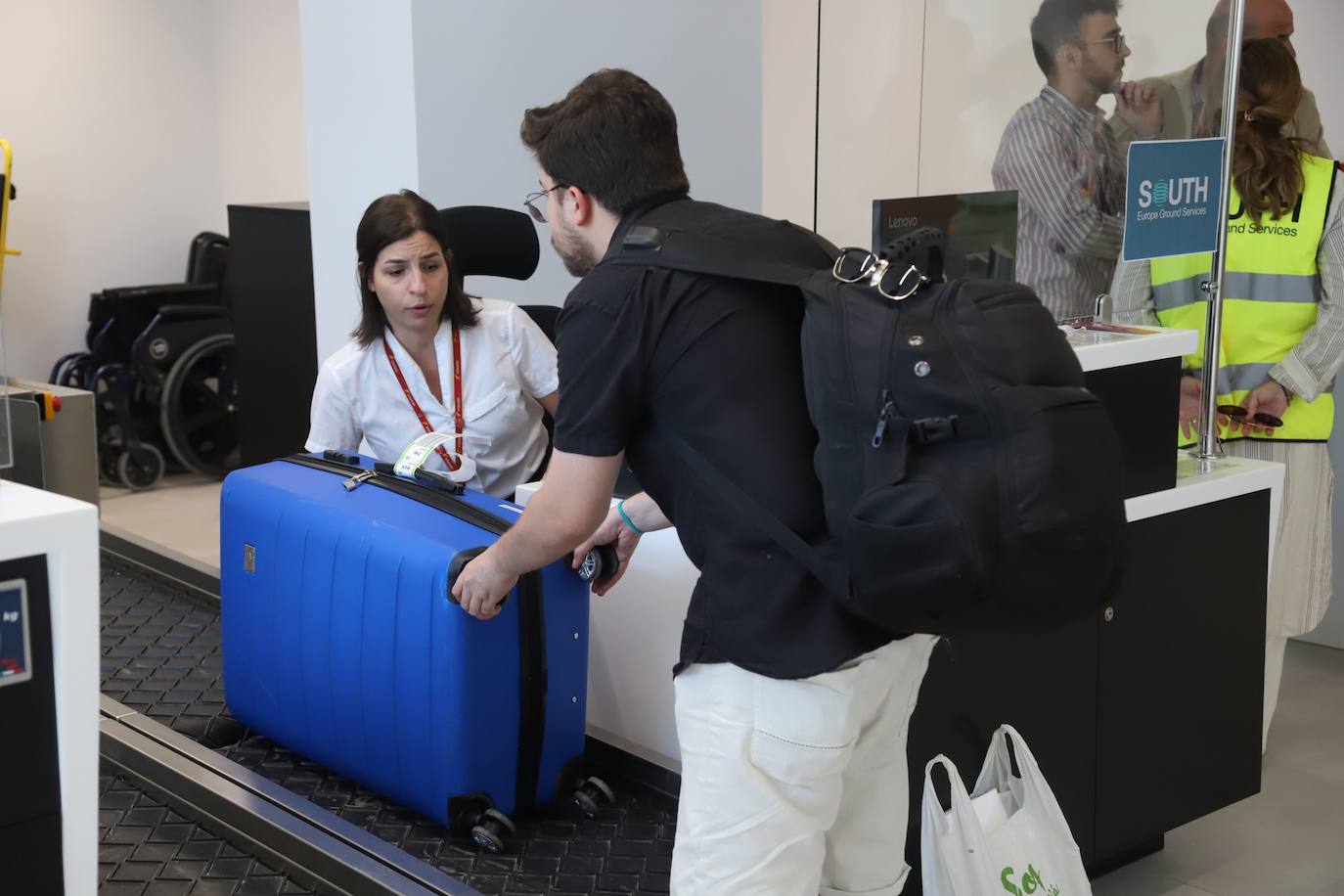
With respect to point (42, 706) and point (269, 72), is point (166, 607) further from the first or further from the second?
point (269, 72)

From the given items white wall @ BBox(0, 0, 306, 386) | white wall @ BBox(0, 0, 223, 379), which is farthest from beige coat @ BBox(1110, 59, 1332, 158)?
white wall @ BBox(0, 0, 223, 379)

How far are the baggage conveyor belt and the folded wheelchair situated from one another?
3.82 meters

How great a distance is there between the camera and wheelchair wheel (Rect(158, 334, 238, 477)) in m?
6.60

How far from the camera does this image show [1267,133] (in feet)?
11.1

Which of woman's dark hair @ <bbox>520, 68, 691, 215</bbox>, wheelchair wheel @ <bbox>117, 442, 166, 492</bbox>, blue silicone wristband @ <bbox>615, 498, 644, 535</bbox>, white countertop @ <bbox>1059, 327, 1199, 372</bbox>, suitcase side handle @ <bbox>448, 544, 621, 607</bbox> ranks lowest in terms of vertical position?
wheelchair wheel @ <bbox>117, 442, 166, 492</bbox>

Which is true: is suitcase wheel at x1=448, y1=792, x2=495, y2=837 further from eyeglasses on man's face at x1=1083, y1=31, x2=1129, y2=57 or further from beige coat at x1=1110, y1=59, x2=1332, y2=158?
eyeglasses on man's face at x1=1083, y1=31, x2=1129, y2=57

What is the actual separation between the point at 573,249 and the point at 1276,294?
93.5 inches

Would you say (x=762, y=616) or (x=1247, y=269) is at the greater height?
(x=1247, y=269)

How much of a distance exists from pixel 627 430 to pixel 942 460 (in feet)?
1.24

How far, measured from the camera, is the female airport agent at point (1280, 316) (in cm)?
334

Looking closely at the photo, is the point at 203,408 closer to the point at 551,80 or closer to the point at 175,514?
the point at 175,514

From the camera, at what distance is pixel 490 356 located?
9.95 ft

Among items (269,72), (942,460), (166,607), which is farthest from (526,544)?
(269,72)

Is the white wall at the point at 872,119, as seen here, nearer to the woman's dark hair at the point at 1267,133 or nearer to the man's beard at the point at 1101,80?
the man's beard at the point at 1101,80
